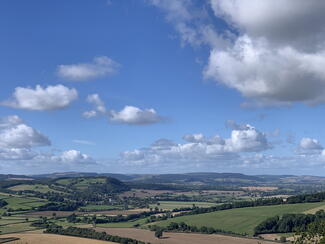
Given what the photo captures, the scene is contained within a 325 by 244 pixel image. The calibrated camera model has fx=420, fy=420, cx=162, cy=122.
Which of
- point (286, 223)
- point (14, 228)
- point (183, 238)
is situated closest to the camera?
point (183, 238)

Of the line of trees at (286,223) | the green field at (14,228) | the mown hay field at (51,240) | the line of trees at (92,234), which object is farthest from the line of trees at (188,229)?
the green field at (14,228)

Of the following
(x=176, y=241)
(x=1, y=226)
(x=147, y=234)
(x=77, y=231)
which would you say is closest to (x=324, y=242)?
(x=176, y=241)

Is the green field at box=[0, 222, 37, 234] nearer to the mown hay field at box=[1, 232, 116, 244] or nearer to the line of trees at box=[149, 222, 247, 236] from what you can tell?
the mown hay field at box=[1, 232, 116, 244]

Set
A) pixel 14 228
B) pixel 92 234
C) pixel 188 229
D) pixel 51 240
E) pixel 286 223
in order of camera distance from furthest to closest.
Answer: pixel 14 228, pixel 188 229, pixel 286 223, pixel 92 234, pixel 51 240

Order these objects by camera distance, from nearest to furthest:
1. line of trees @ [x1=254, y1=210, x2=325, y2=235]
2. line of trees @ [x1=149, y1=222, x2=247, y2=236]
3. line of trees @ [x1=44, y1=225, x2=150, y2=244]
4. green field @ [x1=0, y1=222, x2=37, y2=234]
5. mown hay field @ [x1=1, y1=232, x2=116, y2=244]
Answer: mown hay field @ [x1=1, y1=232, x2=116, y2=244]
line of trees @ [x1=44, y1=225, x2=150, y2=244]
line of trees @ [x1=254, y1=210, x2=325, y2=235]
green field @ [x1=0, y1=222, x2=37, y2=234]
line of trees @ [x1=149, y1=222, x2=247, y2=236]

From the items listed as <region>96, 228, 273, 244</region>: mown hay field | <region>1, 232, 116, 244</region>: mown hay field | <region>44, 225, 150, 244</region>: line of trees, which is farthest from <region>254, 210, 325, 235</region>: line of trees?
<region>1, 232, 116, 244</region>: mown hay field

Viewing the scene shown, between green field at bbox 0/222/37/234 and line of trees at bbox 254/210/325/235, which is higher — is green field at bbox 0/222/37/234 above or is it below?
below

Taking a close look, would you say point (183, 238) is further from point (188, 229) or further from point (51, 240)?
point (51, 240)

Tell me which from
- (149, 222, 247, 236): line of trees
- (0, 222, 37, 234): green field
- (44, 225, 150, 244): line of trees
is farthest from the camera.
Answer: (149, 222, 247, 236): line of trees

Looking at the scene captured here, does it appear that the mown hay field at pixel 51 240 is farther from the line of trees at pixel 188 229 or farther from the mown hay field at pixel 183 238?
the line of trees at pixel 188 229

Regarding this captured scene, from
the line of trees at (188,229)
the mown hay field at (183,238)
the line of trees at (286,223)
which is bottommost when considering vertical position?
the mown hay field at (183,238)

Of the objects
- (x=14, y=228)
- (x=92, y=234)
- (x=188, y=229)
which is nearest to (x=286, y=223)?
(x=188, y=229)

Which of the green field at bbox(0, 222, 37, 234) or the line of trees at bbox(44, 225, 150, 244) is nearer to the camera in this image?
the line of trees at bbox(44, 225, 150, 244)
